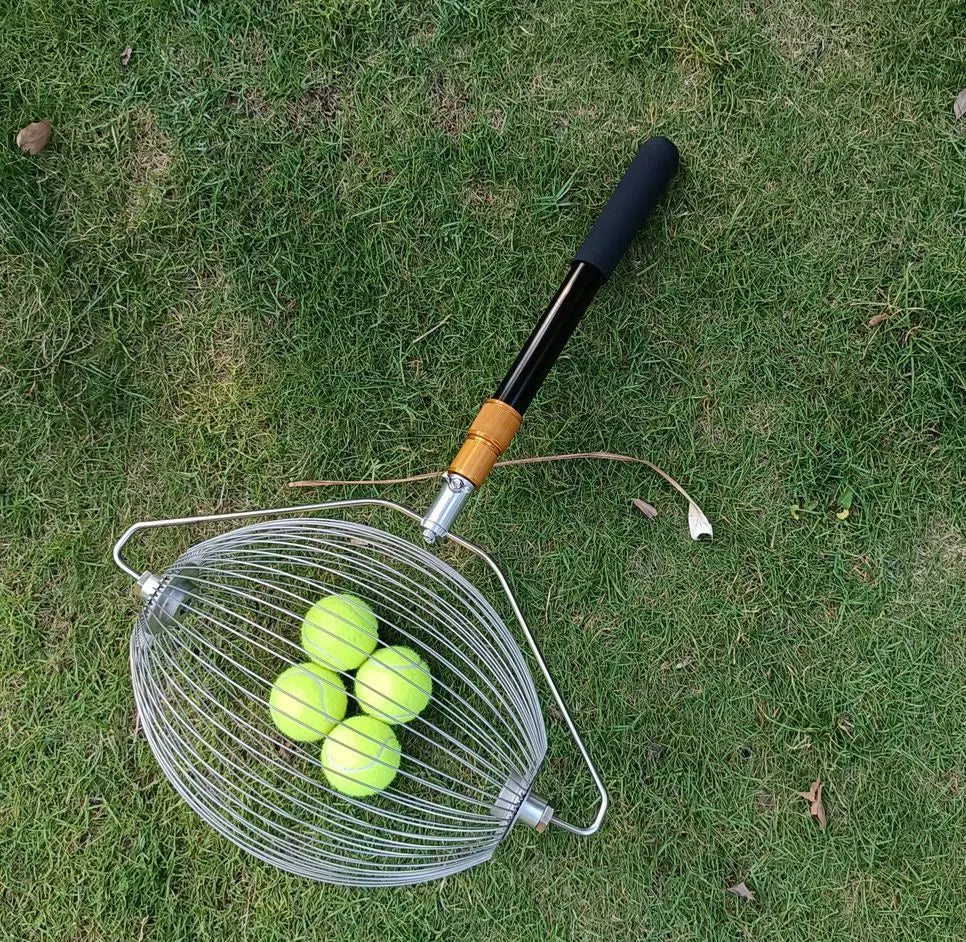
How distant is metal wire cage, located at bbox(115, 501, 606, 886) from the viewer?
1.44m

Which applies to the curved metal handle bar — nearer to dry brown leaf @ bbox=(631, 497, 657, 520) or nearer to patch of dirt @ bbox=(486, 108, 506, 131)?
dry brown leaf @ bbox=(631, 497, 657, 520)

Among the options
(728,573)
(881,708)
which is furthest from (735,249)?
(881,708)

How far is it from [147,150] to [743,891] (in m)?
2.13

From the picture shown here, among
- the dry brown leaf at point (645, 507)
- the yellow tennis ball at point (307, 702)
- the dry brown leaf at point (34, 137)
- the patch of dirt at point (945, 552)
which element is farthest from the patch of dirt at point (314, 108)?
the patch of dirt at point (945, 552)

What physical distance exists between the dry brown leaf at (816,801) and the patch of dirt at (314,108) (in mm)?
1829

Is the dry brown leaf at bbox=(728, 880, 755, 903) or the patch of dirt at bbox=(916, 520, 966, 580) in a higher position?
the patch of dirt at bbox=(916, 520, 966, 580)

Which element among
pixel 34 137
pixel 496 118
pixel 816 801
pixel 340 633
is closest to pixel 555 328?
pixel 496 118

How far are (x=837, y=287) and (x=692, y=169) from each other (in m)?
0.41

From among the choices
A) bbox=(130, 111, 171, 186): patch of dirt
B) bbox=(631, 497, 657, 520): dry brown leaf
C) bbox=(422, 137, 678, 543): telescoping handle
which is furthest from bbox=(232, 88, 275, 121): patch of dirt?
bbox=(631, 497, 657, 520): dry brown leaf

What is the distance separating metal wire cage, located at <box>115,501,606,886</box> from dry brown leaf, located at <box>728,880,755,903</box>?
469 millimetres

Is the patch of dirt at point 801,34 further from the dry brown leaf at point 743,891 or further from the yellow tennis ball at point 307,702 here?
the dry brown leaf at point 743,891

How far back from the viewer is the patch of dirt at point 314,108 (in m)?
1.77

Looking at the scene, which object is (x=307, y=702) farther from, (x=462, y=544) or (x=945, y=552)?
(x=945, y=552)

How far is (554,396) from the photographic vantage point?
1734 mm
